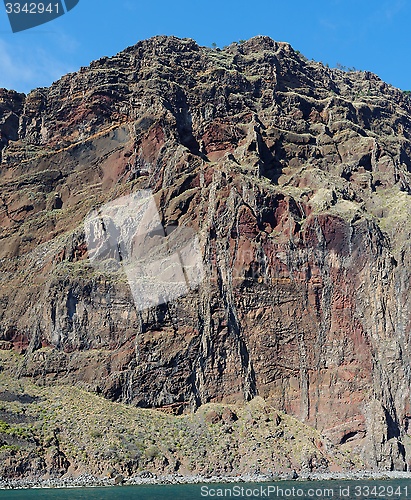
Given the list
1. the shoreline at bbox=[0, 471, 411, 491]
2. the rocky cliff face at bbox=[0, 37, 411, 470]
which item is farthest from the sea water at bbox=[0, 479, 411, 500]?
the rocky cliff face at bbox=[0, 37, 411, 470]

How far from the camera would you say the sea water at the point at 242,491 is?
208 ft

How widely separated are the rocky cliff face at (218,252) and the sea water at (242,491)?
2126 centimetres

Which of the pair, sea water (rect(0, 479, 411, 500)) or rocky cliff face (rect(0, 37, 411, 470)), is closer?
sea water (rect(0, 479, 411, 500))

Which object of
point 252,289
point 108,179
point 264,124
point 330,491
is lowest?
point 330,491

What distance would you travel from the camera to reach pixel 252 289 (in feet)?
357

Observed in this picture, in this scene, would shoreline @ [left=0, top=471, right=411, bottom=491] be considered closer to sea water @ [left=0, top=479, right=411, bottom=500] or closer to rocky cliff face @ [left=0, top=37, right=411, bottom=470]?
sea water @ [left=0, top=479, right=411, bottom=500]

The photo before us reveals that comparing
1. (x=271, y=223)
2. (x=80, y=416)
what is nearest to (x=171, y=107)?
(x=271, y=223)

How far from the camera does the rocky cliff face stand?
335ft

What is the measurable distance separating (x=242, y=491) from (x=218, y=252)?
4772cm

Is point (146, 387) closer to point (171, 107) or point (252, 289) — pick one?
point (252, 289)

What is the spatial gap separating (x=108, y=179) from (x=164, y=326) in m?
36.9

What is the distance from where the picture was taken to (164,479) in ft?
274

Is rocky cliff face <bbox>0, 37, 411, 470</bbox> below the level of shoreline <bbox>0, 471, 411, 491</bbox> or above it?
above

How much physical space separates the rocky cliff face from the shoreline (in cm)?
870
